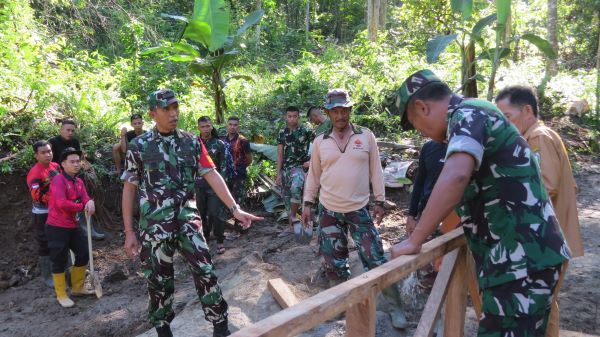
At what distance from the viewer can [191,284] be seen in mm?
6191

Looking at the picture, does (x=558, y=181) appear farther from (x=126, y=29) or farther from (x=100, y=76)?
(x=126, y=29)

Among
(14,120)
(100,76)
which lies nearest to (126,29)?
(100,76)

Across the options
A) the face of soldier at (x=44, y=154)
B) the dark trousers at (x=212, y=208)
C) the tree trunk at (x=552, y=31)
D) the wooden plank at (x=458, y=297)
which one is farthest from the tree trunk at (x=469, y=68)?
the face of soldier at (x=44, y=154)

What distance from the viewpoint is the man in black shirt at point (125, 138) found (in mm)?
7617

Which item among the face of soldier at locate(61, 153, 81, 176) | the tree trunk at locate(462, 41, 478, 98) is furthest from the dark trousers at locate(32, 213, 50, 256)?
the tree trunk at locate(462, 41, 478, 98)

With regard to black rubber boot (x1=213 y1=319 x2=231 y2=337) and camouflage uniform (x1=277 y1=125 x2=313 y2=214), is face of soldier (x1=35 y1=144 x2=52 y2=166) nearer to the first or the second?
camouflage uniform (x1=277 y1=125 x2=313 y2=214)

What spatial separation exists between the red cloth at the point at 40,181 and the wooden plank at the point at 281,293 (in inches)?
126

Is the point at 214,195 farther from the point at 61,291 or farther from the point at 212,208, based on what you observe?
the point at 61,291

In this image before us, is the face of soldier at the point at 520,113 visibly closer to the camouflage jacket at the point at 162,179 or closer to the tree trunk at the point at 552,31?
the camouflage jacket at the point at 162,179

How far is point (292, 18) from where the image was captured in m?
26.5

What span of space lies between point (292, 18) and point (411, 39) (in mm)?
10506

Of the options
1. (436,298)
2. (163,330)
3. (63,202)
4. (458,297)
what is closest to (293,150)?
(63,202)

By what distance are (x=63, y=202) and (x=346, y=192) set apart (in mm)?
3533

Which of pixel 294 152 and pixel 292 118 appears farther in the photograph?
pixel 294 152
